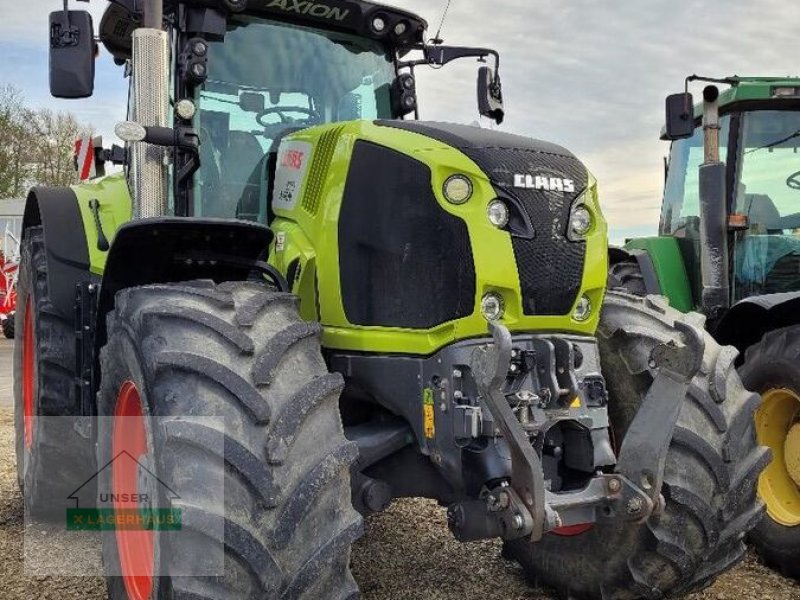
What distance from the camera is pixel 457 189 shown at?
2.79 metres

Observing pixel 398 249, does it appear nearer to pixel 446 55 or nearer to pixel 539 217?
pixel 539 217

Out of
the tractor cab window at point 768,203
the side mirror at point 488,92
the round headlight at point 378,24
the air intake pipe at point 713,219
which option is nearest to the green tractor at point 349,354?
the round headlight at point 378,24

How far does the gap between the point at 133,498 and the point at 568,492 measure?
147 centimetres

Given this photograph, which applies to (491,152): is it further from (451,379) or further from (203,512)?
(203,512)

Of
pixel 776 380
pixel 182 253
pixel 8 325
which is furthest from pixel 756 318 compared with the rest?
pixel 8 325

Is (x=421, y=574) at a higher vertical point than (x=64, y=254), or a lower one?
lower

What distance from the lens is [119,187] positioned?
175 inches

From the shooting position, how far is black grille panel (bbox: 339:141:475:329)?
2768mm

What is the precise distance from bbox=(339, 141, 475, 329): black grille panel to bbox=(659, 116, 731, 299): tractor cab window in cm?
404

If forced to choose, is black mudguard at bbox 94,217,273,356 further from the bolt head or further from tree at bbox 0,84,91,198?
tree at bbox 0,84,91,198

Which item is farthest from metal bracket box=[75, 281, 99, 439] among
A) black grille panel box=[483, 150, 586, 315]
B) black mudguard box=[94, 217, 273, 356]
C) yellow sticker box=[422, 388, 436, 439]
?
black grille panel box=[483, 150, 586, 315]

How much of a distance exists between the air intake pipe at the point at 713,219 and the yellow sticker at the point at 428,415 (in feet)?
11.9

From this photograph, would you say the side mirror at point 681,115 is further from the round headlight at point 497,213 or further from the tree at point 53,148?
the tree at point 53,148

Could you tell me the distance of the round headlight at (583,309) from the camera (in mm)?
2936
